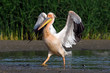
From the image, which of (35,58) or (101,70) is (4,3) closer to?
(35,58)

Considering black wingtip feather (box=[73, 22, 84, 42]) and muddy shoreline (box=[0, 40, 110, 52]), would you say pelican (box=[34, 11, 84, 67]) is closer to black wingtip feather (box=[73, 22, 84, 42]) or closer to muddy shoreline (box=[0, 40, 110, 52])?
black wingtip feather (box=[73, 22, 84, 42])

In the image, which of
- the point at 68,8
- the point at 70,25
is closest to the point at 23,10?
the point at 68,8

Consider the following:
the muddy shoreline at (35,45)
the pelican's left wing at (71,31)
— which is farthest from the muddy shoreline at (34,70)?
the muddy shoreline at (35,45)

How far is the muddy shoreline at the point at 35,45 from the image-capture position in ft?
40.2

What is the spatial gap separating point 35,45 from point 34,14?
130cm

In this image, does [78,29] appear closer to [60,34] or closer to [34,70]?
[60,34]

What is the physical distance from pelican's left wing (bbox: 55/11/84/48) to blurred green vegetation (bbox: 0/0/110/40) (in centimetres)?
425

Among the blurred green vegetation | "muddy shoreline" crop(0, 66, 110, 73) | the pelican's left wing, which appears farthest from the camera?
the blurred green vegetation

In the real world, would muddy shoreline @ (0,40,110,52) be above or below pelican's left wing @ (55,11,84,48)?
below

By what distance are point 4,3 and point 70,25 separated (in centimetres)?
520

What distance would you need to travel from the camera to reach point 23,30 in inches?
527

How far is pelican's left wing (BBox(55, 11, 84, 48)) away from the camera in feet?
26.7

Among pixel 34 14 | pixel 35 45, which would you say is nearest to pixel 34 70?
pixel 35 45


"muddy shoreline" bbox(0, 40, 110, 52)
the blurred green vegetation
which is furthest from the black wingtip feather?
the blurred green vegetation
